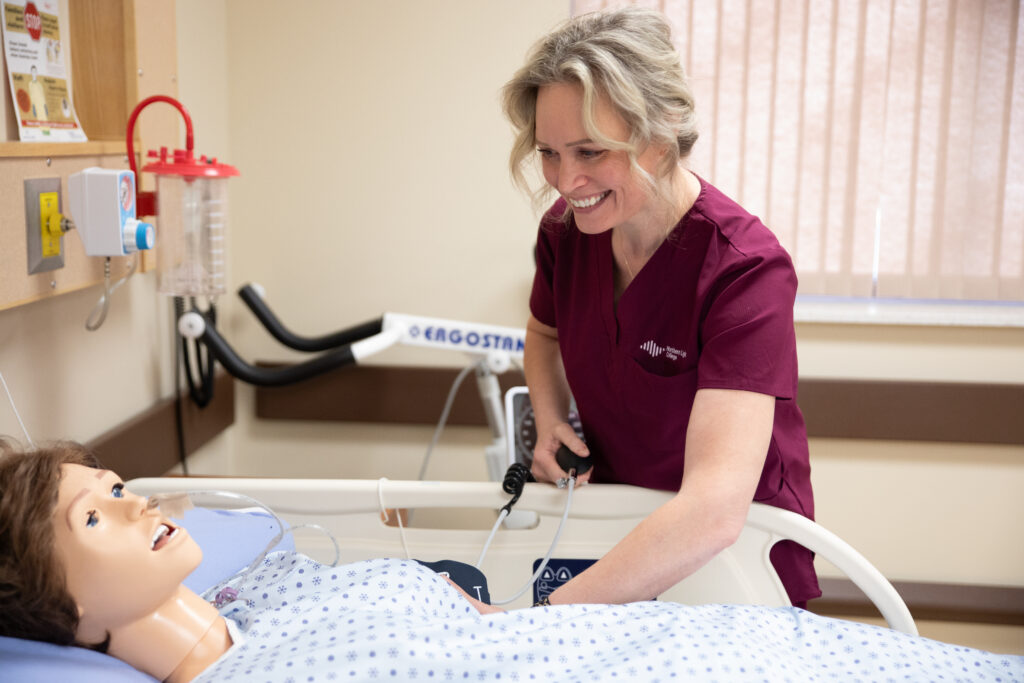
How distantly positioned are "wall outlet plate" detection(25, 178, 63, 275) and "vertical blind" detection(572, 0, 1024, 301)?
1.51 m

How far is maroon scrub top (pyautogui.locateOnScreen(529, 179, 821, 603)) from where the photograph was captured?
4.02ft

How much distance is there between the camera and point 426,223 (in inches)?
101

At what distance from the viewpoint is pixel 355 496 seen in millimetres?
1445

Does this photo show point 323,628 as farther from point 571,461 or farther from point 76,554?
point 571,461

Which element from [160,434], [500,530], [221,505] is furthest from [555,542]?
[160,434]

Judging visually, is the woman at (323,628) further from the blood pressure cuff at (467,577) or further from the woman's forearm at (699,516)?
the blood pressure cuff at (467,577)

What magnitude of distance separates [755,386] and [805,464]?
0.31 meters

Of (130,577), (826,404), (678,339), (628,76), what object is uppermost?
(628,76)

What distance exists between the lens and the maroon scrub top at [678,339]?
1225 mm

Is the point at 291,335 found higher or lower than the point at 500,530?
higher

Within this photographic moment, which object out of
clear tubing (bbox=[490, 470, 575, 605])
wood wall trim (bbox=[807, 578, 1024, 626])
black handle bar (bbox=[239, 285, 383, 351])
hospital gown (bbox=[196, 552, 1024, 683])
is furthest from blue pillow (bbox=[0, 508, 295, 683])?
wood wall trim (bbox=[807, 578, 1024, 626])

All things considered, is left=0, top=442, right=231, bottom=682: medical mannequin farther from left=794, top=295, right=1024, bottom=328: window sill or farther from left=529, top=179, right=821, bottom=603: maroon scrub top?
left=794, top=295, right=1024, bottom=328: window sill

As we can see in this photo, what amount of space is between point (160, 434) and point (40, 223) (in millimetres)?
775

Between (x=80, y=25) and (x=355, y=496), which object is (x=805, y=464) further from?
(x=80, y=25)
